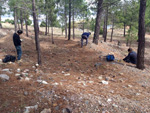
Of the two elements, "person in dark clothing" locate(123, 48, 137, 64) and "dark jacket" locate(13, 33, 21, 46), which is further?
"person in dark clothing" locate(123, 48, 137, 64)

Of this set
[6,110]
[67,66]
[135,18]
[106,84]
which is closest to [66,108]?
[6,110]

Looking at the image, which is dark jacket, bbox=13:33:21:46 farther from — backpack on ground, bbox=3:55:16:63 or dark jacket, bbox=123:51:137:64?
dark jacket, bbox=123:51:137:64

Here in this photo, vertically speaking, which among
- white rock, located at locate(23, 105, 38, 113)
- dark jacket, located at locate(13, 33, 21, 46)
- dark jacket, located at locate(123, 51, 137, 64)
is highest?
dark jacket, located at locate(13, 33, 21, 46)

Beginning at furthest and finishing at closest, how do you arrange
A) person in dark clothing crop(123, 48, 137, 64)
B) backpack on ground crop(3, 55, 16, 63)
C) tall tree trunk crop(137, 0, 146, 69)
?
person in dark clothing crop(123, 48, 137, 64), backpack on ground crop(3, 55, 16, 63), tall tree trunk crop(137, 0, 146, 69)

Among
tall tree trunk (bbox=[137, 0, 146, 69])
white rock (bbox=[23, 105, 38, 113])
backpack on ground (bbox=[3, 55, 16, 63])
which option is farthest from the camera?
backpack on ground (bbox=[3, 55, 16, 63])

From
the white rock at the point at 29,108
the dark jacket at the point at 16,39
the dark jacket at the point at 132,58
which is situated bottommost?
the white rock at the point at 29,108

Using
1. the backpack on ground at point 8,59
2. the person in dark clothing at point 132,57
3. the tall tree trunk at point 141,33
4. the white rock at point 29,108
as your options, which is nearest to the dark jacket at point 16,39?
the backpack on ground at point 8,59

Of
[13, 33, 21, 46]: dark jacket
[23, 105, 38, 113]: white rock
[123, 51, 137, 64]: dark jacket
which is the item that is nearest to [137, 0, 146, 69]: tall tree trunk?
[123, 51, 137, 64]: dark jacket

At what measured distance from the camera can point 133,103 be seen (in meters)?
3.63

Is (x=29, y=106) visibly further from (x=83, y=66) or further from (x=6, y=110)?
(x=83, y=66)

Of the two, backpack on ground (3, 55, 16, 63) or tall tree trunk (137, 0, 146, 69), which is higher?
tall tree trunk (137, 0, 146, 69)

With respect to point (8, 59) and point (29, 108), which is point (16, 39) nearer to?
point (8, 59)

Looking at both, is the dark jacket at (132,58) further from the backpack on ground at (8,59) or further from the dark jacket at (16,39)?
the backpack on ground at (8,59)

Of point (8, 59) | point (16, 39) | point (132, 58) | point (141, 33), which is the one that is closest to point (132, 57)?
point (132, 58)
